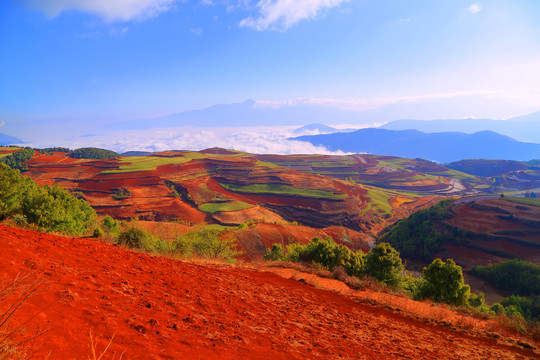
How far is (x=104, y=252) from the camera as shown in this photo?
11.2 meters

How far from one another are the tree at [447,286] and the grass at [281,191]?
251ft

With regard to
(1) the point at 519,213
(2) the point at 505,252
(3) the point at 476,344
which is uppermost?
(3) the point at 476,344

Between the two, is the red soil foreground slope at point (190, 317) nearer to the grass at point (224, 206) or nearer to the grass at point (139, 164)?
the grass at point (224, 206)

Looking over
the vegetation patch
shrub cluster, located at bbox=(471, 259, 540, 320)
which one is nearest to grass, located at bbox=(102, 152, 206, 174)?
the vegetation patch

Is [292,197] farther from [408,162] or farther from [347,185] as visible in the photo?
[408,162]

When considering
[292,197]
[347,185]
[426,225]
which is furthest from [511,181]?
[292,197]

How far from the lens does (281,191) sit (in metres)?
106

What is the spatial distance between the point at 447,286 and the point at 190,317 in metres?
22.1

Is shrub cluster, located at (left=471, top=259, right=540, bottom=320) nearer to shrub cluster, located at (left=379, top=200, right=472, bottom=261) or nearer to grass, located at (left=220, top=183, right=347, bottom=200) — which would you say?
shrub cluster, located at (left=379, top=200, right=472, bottom=261)

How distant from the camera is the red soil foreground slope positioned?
5461 millimetres

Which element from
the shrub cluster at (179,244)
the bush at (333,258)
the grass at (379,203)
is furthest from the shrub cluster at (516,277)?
the grass at (379,203)

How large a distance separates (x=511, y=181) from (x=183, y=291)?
21398 cm

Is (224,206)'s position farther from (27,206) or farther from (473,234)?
(473,234)

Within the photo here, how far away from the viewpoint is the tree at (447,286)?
20.5 meters
